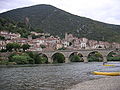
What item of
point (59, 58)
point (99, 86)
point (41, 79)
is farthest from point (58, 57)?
point (99, 86)

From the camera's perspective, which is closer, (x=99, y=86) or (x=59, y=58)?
(x=99, y=86)

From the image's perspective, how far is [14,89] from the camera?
2122 cm

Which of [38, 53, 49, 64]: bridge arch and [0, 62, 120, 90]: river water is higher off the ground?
[38, 53, 49, 64]: bridge arch

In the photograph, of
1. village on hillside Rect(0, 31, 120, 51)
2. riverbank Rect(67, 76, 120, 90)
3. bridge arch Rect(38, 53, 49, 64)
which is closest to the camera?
riverbank Rect(67, 76, 120, 90)

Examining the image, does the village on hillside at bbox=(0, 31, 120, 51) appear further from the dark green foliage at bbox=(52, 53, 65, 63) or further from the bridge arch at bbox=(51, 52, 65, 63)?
the dark green foliage at bbox=(52, 53, 65, 63)

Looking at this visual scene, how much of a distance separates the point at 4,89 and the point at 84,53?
73.8 m

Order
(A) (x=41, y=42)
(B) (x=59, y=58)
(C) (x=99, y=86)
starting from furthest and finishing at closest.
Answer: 1. (A) (x=41, y=42)
2. (B) (x=59, y=58)
3. (C) (x=99, y=86)

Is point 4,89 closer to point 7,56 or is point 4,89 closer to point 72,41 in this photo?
point 7,56

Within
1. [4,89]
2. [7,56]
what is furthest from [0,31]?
[4,89]

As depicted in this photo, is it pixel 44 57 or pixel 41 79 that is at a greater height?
pixel 44 57

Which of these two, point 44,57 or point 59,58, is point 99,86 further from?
point 44,57

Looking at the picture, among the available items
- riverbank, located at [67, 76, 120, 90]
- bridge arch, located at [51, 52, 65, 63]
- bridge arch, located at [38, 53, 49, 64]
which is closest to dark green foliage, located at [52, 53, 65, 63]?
bridge arch, located at [51, 52, 65, 63]

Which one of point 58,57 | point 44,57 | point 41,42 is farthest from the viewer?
point 41,42

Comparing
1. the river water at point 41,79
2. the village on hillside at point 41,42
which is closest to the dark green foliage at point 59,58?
the village on hillside at point 41,42
